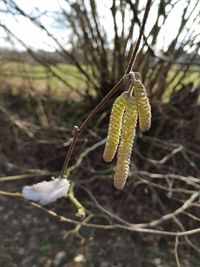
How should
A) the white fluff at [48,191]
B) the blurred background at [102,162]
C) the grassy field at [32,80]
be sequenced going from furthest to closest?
the grassy field at [32,80], the blurred background at [102,162], the white fluff at [48,191]

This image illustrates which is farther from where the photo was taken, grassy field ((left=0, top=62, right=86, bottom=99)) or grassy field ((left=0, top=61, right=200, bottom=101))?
grassy field ((left=0, top=62, right=86, bottom=99))

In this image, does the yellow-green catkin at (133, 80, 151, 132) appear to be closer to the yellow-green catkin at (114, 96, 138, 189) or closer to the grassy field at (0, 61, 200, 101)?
the yellow-green catkin at (114, 96, 138, 189)

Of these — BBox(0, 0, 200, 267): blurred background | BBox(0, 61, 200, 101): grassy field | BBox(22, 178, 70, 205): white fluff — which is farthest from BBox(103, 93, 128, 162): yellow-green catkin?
BBox(0, 61, 200, 101): grassy field

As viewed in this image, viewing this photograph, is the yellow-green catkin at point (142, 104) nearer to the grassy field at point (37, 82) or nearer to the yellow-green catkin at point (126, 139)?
the yellow-green catkin at point (126, 139)

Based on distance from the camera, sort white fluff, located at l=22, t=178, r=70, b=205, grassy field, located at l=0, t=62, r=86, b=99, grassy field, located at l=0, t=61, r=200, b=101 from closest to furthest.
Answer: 1. white fluff, located at l=22, t=178, r=70, b=205
2. grassy field, located at l=0, t=61, r=200, b=101
3. grassy field, located at l=0, t=62, r=86, b=99

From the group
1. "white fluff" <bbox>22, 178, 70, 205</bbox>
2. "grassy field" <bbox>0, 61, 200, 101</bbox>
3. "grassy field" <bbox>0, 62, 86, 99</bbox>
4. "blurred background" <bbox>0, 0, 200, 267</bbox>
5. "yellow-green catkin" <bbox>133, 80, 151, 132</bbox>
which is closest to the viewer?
"yellow-green catkin" <bbox>133, 80, 151, 132</bbox>

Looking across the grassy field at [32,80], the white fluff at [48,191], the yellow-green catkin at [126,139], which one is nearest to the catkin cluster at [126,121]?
the yellow-green catkin at [126,139]

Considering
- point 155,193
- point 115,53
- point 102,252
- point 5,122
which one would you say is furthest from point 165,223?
point 5,122
